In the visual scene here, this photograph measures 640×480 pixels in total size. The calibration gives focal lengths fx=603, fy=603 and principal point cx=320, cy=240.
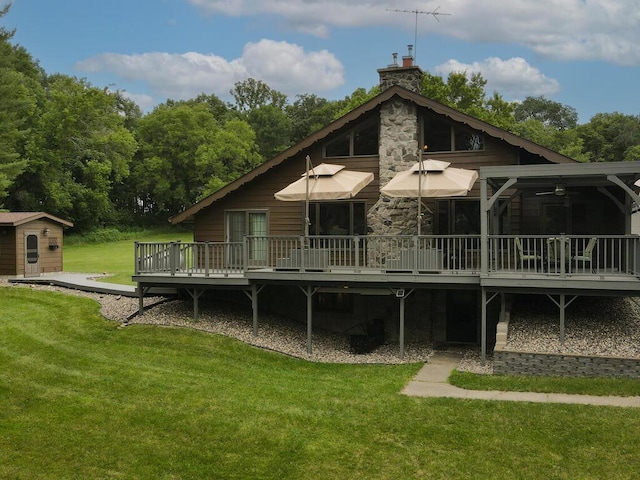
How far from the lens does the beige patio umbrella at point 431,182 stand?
14.5 meters

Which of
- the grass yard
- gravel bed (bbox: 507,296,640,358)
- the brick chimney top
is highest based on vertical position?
the brick chimney top

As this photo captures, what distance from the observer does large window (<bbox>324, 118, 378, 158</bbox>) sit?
1788 cm

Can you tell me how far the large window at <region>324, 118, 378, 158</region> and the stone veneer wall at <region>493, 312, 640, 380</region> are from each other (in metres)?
7.59

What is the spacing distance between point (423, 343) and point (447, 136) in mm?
5895

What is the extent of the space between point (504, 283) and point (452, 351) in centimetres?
292

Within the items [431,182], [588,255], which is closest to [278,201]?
[431,182]

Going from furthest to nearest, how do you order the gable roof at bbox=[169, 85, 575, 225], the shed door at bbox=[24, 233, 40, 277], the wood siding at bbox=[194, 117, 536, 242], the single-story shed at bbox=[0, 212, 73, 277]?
the shed door at bbox=[24, 233, 40, 277] < the single-story shed at bbox=[0, 212, 73, 277] < the wood siding at bbox=[194, 117, 536, 242] < the gable roof at bbox=[169, 85, 575, 225]

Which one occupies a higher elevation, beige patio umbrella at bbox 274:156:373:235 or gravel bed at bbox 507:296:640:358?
beige patio umbrella at bbox 274:156:373:235

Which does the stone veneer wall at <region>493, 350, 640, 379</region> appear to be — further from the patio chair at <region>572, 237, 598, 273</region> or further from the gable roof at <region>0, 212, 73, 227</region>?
the gable roof at <region>0, 212, 73, 227</region>

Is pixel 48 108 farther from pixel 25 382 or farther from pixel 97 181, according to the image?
pixel 25 382

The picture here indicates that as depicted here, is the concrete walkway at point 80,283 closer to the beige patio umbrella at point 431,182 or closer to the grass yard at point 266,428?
the grass yard at point 266,428

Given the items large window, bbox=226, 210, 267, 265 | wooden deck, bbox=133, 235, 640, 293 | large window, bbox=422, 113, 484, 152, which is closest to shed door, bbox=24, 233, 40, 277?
wooden deck, bbox=133, 235, 640, 293

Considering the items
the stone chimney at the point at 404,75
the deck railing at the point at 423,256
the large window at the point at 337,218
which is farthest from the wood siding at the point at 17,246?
the stone chimney at the point at 404,75

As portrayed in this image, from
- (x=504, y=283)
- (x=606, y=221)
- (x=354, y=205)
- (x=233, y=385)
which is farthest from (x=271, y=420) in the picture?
(x=606, y=221)
